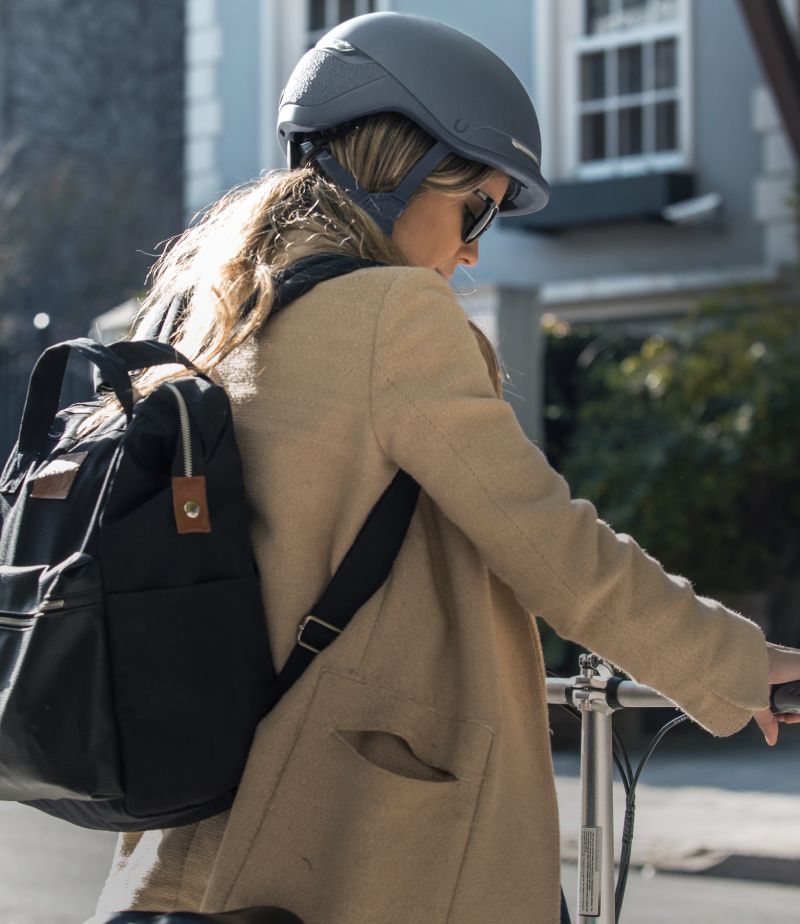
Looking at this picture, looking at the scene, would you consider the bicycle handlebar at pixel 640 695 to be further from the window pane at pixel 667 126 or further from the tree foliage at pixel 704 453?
the window pane at pixel 667 126

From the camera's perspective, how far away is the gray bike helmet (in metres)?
2.14

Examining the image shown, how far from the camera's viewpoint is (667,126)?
1288 centimetres

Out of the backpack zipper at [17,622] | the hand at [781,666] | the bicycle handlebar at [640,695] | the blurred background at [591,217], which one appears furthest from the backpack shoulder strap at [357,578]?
the blurred background at [591,217]

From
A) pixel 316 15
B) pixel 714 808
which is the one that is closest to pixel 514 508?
pixel 714 808

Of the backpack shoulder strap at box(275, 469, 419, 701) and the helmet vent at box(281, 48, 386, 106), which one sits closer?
the backpack shoulder strap at box(275, 469, 419, 701)

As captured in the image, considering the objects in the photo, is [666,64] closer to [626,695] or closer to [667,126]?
[667,126]

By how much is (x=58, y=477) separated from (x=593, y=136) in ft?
39.3

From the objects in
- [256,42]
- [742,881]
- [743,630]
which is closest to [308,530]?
[743,630]

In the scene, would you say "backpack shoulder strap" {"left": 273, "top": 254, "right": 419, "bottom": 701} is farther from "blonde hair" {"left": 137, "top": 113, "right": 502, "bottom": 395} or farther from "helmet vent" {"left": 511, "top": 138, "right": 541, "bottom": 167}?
"helmet vent" {"left": 511, "top": 138, "right": 541, "bottom": 167}

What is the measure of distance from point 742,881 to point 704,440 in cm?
358

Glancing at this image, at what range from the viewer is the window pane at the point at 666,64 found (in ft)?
42.0

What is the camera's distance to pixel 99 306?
18.1 meters

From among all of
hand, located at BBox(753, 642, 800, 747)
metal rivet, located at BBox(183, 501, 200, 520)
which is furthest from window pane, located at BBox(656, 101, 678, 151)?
metal rivet, located at BBox(183, 501, 200, 520)

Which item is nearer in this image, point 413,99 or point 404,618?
point 404,618
